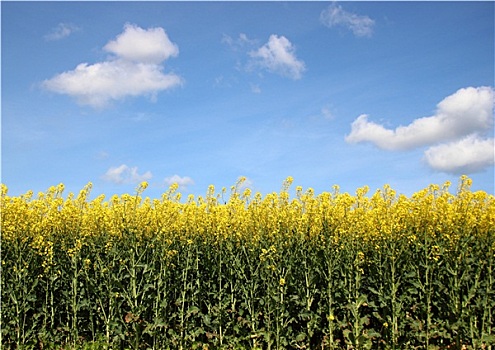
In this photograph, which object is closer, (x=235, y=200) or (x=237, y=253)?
(x=237, y=253)

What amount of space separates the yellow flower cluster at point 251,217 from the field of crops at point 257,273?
0.03m

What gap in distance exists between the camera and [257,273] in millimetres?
9016

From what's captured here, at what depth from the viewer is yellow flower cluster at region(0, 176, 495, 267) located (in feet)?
30.2

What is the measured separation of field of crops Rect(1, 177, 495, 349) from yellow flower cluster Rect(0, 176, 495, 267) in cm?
3

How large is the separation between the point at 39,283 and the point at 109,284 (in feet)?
6.51

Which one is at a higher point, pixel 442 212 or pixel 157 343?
pixel 442 212

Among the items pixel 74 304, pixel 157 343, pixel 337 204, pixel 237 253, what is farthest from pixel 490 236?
pixel 74 304

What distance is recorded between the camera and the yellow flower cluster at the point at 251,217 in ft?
30.2

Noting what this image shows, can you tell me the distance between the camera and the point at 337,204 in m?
9.44

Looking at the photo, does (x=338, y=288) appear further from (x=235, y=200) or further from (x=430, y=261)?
(x=235, y=200)

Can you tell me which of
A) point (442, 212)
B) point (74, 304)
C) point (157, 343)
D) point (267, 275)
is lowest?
point (157, 343)

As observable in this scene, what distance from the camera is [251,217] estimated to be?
392 inches

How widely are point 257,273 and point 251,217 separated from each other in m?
1.36

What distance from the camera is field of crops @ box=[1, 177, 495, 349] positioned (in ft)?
28.9
